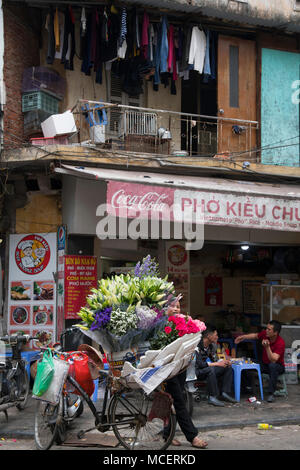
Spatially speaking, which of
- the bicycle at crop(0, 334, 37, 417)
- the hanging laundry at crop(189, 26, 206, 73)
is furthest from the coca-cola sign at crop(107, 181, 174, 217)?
the hanging laundry at crop(189, 26, 206, 73)

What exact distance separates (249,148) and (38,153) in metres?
4.50

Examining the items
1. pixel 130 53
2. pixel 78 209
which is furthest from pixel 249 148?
pixel 78 209

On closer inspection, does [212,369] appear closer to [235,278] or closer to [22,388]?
[22,388]

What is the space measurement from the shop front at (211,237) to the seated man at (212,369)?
6.75 feet

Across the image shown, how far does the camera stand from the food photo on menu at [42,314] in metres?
10.7

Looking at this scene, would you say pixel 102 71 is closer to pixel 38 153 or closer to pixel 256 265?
pixel 38 153

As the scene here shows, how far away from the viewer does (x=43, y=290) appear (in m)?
10.7

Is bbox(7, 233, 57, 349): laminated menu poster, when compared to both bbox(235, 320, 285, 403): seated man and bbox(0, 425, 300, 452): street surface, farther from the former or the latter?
bbox(235, 320, 285, 403): seated man

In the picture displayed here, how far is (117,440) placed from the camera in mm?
6441

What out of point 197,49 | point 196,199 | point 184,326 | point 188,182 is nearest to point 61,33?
point 197,49

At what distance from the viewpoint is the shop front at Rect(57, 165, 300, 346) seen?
9398 millimetres

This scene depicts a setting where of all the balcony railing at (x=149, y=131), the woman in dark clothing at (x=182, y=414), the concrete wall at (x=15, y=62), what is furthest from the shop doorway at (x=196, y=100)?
the woman in dark clothing at (x=182, y=414)

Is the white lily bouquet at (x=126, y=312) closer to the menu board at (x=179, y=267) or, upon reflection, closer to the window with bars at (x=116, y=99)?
the menu board at (x=179, y=267)

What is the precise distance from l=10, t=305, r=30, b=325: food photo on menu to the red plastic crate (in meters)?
3.14
